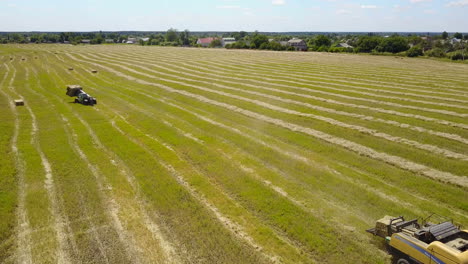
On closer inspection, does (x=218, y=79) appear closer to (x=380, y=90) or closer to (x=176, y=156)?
(x=380, y=90)

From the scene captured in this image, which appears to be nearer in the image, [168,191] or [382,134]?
[168,191]

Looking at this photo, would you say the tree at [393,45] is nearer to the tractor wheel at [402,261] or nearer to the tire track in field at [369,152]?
the tire track in field at [369,152]

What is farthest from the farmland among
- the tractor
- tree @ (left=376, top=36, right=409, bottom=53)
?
tree @ (left=376, top=36, right=409, bottom=53)

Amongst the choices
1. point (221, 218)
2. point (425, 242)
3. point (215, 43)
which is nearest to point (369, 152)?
point (425, 242)

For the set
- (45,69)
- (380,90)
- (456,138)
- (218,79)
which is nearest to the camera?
(456,138)

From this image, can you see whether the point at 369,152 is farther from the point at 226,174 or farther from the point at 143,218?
the point at 143,218

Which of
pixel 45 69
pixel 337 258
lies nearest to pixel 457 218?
pixel 337 258

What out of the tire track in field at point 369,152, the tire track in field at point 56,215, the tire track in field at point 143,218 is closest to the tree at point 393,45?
the tire track in field at point 369,152

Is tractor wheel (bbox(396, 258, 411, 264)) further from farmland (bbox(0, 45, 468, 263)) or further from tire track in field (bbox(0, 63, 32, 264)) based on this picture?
tire track in field (bbox(0, 63, 32, 264))
